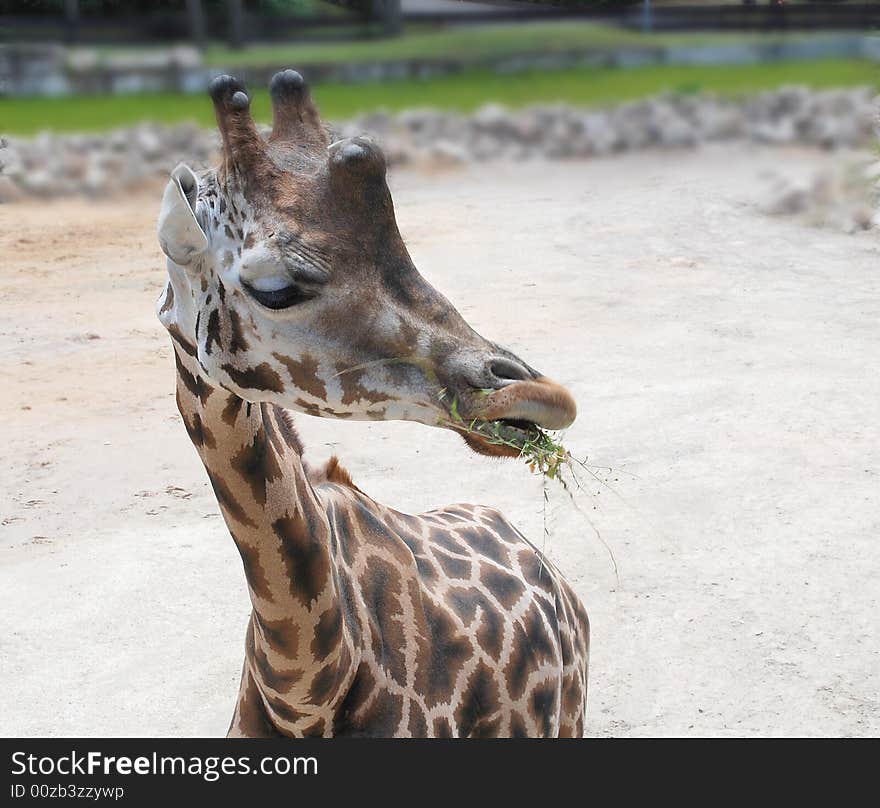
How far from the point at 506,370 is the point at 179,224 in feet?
2.13

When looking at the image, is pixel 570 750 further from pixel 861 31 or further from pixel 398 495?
pixel 861 31

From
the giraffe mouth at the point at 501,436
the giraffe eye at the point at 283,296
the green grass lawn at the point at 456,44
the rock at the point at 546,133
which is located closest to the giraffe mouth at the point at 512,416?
the giraffe mouth at the point at 501,436

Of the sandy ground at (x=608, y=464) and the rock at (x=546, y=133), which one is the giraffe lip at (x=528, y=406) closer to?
the sandy ground at (x=608, y=464)

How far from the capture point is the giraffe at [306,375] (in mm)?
2174

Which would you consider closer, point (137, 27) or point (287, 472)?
point (287, 472)

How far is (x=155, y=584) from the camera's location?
15.7ft

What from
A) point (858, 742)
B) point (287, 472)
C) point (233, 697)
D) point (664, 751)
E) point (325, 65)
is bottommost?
point (233, 697)

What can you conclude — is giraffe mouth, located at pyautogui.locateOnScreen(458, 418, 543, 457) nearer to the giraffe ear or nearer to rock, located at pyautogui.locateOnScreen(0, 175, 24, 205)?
the giraffe ear

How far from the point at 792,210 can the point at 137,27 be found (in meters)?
6.63

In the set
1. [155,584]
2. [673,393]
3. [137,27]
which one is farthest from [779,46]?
[155,584]

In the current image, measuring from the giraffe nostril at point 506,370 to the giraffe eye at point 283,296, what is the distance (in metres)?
0.35

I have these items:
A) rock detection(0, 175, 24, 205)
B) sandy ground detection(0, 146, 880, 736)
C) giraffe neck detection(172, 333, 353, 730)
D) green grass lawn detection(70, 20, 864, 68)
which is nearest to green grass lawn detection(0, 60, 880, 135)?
A: green grass lawn detection(70, 20, 864, 68)

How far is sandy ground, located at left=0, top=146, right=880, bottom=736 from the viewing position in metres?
Result: 4.25

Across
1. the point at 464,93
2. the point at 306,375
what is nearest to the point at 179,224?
the point at 306,375
